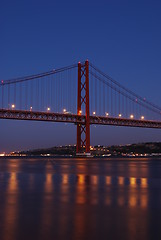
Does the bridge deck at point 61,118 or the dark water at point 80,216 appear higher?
the bridge deck at point 61,118

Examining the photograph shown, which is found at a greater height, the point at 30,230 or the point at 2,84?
the point at 2,84

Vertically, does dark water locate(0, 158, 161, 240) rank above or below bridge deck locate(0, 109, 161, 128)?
below

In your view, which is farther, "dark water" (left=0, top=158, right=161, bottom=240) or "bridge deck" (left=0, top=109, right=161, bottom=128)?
"bridge deck" (left=0, top=109, right=161, bottom=128)

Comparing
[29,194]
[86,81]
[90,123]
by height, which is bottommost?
[29,194]

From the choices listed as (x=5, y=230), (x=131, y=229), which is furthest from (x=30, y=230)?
(x=131, y=229)

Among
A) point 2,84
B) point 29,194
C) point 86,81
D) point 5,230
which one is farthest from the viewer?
point 2,84

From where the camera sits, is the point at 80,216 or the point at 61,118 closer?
the point at 80,216

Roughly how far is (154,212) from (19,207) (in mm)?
2754

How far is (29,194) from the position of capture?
10.5 m

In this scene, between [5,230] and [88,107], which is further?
[88,107]

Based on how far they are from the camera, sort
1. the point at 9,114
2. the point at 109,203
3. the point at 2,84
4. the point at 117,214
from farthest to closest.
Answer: the point at 2,84 → the point at 9,114 → the point at 109,203 → the point at 117,214

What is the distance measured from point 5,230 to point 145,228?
211 cm

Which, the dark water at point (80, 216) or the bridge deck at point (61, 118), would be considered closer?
the dark water at point (80, 216)

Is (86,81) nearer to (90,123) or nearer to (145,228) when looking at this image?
(90,123)
